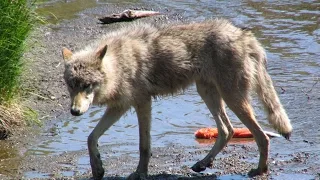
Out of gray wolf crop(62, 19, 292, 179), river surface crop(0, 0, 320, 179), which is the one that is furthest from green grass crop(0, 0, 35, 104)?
gray wolf crop(62, 19, 292, 179)

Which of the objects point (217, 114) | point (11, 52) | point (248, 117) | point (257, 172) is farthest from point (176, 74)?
point (11, 52)

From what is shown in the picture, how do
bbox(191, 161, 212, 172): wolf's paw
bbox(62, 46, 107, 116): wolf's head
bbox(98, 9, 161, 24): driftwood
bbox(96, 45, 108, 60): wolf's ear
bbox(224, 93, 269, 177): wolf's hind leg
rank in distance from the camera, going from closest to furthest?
1. bbox(62, 46, 107, 116): wolf's head
2. bbox(96, 45, 108, 60): wolf's ear
3. bbox(224, 93, 269, 177): wolf's hind leg
4. bbox(191, 161, 212, 172): wolf's paw
5. bbox(98, 9, 161, 24): driftwood

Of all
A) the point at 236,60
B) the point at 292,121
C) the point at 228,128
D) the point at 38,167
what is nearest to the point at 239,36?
the point at 236,60

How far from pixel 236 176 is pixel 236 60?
3.60 ft

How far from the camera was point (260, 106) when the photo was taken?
10258mm

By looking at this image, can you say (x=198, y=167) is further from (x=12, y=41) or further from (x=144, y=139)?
(x=12, y=41)

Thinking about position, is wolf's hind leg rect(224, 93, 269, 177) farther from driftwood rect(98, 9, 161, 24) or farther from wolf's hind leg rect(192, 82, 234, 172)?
driftwood rect(98, 9, 161, 24)

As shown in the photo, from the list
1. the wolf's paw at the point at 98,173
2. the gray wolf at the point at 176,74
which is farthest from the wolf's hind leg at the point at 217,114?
the wolf's paw at the point at 98,173

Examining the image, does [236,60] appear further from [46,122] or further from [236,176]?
[46,122]

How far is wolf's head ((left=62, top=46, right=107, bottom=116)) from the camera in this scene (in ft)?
25.5

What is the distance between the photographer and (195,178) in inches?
324

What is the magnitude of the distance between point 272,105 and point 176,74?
3.20 ft

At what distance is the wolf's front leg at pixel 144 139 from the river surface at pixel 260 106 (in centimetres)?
78

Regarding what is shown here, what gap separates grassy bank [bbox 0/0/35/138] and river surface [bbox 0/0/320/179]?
0.53 metres
